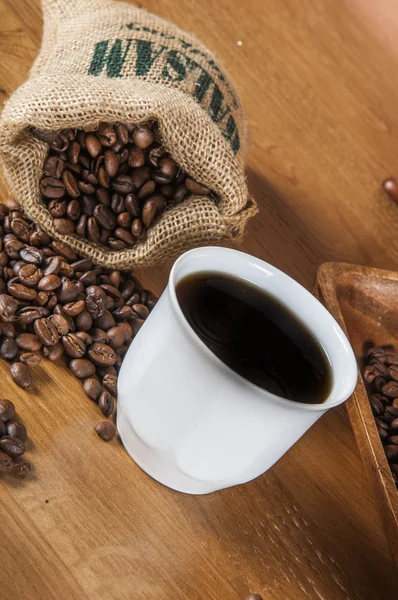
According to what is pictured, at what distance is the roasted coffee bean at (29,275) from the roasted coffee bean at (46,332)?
0.06 m

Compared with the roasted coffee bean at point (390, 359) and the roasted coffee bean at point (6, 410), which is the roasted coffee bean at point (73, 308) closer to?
the roasted coffee bean at point (6, 410)

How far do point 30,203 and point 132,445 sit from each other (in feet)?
1.48

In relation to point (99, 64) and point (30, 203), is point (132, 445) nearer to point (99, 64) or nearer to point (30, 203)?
point (30, 203)

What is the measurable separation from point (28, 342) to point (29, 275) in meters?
0.11

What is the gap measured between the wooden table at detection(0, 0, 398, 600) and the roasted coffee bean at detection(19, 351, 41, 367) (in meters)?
0.02

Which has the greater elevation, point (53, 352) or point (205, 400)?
point (205, 400)

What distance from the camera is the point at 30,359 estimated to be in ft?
3.48

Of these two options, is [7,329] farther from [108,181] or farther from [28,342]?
[108,181]

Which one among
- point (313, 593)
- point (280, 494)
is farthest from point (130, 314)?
point (313, 593)

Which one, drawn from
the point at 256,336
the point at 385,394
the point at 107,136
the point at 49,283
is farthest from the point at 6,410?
the point at 385,394

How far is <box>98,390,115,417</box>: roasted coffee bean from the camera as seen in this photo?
3.47 ft

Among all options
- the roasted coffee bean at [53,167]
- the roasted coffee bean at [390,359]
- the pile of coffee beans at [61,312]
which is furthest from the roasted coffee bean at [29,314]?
the roasted coffee bean at [390,359]

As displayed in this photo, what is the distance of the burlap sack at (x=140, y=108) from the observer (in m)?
1.14

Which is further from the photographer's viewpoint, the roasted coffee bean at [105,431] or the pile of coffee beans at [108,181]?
the pile of coffee beans at [108,181]
